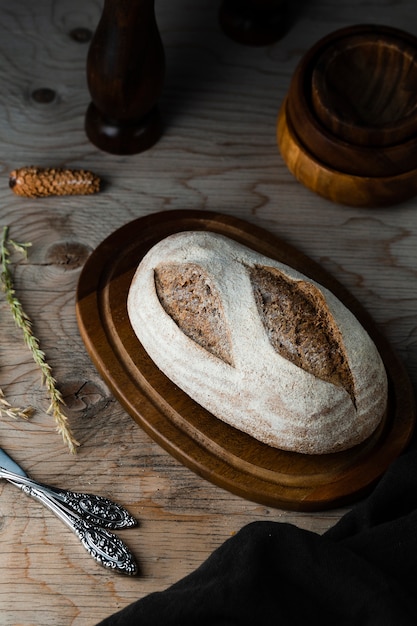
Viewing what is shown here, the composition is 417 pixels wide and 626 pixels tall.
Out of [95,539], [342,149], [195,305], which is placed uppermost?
[342,149]

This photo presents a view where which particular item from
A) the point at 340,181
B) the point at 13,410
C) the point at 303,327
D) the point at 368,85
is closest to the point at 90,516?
the point at 13,410

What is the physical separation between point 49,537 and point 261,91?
103 cm

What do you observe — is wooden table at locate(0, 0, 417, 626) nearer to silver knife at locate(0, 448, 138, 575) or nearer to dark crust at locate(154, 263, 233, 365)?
silver knife at locate(0, 448, 138, 575)

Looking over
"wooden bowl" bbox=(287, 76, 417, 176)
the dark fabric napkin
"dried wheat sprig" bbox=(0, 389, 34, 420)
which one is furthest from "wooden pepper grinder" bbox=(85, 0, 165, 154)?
the dark fabric napkin

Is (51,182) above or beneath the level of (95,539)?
above

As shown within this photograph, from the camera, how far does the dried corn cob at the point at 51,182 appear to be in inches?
62.0

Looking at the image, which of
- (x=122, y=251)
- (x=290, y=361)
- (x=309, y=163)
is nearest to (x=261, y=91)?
(x=309, y=163)

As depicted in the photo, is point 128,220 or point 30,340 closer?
point 30,340

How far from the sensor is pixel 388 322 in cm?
153

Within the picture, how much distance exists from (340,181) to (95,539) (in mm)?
781

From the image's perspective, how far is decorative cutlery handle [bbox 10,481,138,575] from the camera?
4.03 ft

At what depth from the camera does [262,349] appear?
4.14 feet

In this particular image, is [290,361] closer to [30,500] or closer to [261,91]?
[30,500]

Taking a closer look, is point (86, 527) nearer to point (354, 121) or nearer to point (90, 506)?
point (90, 506)
